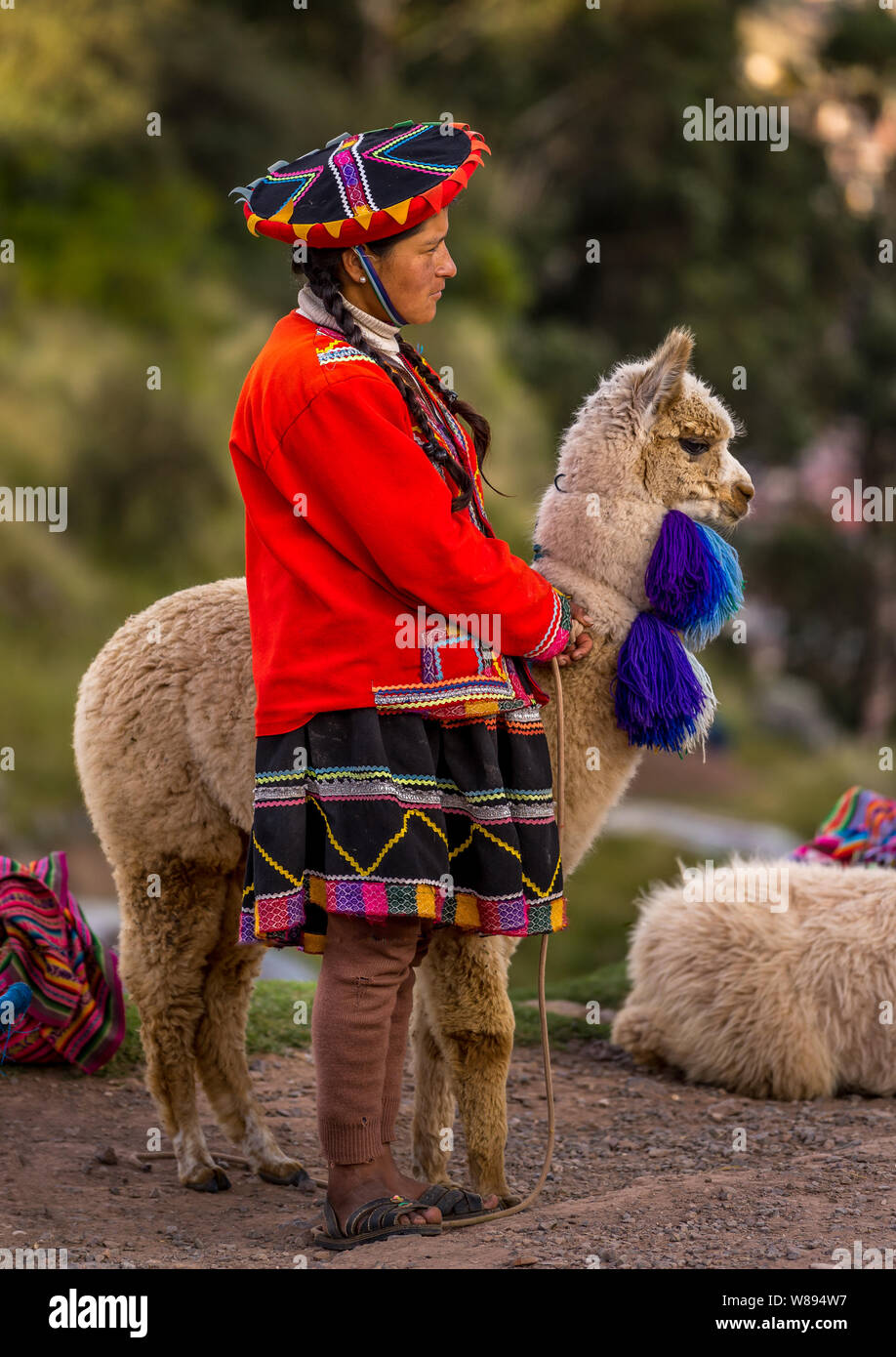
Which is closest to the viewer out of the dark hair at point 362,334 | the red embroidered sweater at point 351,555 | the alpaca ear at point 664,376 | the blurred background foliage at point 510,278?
the red embroidered sweater at point 351,555

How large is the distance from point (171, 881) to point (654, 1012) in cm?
184

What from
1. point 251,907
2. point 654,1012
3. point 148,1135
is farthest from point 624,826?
point 251,907

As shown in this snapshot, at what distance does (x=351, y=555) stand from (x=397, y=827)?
528mm

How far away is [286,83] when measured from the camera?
1881 cm

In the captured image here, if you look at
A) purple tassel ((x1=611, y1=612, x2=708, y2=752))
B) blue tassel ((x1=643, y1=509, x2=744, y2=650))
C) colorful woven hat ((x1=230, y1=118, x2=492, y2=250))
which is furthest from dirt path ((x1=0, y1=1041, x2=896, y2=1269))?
colorful woven hat ((x1=230, y1=118, x2=492, y2=250))

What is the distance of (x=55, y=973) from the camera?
436cm

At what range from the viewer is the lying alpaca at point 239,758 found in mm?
3375

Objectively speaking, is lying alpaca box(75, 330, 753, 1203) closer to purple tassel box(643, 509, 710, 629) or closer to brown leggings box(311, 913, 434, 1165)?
purple tassel box(643, 509, 710, 629)

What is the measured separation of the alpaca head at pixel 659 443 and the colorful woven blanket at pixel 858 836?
2.24 m

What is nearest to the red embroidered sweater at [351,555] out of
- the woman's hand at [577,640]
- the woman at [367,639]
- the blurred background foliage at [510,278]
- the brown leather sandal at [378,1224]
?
the woman at [367,639]

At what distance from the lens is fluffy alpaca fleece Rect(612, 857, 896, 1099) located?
4.36m

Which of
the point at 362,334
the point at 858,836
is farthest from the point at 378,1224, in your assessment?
the point at 858,836

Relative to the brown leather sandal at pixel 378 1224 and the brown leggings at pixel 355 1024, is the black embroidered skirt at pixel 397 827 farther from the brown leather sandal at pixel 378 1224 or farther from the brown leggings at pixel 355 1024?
the brown leather sandal at pixel 378 1224

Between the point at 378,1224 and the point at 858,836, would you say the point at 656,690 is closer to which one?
the point at 378,1224
